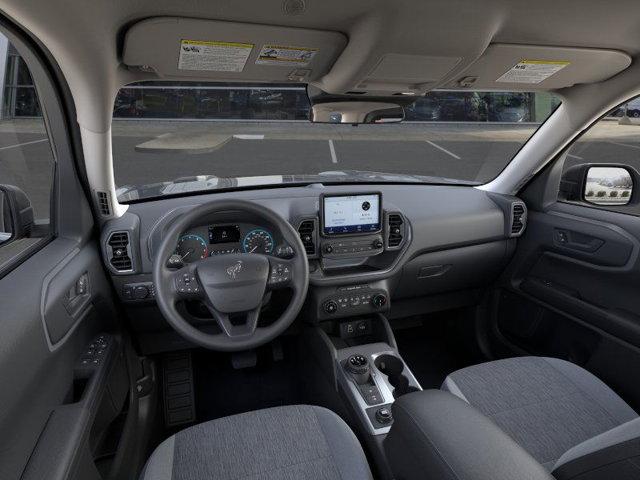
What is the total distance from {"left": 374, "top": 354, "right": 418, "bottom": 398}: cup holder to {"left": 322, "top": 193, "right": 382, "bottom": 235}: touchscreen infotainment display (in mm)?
688

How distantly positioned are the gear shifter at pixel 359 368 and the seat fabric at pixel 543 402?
0.41 m

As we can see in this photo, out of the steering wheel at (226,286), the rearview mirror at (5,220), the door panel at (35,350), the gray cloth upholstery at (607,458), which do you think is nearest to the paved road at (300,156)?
the rearview mirror at (5,220)

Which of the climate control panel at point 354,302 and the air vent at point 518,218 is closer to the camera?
the climate control panel at point 354,302

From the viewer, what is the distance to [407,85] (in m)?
2.09

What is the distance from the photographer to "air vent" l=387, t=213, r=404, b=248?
8.36ft

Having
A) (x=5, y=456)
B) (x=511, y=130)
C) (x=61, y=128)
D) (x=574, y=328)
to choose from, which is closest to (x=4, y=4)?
(x=61, y=128)

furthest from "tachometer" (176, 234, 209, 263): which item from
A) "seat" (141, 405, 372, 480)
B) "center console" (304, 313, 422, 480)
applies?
"center console" (304, 313, 422, 480)

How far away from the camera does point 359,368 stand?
7.39 ft

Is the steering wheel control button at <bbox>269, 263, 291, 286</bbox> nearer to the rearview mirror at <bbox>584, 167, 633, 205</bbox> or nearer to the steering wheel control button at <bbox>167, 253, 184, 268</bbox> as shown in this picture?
the steering wheel control button at <bbox>167, 253, 184, 268</bbox>

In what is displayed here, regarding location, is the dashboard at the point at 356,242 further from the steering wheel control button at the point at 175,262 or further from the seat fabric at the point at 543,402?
the seat fabric at the point at 543,402

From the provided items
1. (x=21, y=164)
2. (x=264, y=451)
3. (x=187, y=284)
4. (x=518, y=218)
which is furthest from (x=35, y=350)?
(x=518, y=218)

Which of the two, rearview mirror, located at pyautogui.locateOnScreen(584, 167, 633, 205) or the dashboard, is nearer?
the dashboard

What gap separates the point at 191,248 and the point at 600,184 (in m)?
2.25

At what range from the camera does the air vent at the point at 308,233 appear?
7.80ft
